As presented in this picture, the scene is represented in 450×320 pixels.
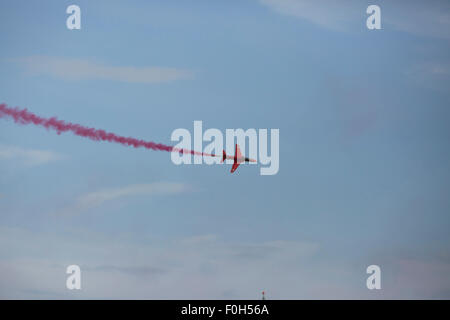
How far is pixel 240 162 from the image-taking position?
122500 millimetres
